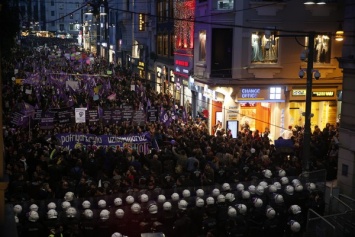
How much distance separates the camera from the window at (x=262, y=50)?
89.0ft

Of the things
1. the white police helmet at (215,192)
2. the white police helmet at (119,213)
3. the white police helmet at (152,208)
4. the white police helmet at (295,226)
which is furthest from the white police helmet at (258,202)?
the white police helmet at (119,213)

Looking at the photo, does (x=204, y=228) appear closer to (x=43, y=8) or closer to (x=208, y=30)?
(x=208, y=30)

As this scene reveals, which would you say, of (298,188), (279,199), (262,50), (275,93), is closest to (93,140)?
(298,188)

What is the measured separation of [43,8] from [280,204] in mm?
167986

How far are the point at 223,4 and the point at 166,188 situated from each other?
584 inches

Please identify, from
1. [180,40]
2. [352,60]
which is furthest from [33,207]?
[180,40]

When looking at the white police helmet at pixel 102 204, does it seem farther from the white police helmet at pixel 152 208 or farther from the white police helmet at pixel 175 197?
the white police helmet at pixel 175 197

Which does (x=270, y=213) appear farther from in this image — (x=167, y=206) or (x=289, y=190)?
(x=167, y=206)

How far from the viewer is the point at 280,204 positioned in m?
14.3

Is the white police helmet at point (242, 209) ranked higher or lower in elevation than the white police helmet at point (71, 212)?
lower

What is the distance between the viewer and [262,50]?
27.3 meters

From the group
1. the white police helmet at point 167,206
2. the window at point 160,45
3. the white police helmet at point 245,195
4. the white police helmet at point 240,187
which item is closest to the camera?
the white police helmet at point 167,206

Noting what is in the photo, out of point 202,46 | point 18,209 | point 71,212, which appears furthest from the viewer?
point 202,46

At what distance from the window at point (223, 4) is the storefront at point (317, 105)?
5.49m
